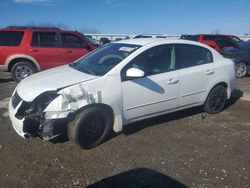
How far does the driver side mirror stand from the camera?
4.58m

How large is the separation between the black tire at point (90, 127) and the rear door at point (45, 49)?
555 centimetres

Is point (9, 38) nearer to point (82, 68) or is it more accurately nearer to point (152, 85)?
point (82, 68)

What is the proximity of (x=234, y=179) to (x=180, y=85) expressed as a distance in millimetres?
2059

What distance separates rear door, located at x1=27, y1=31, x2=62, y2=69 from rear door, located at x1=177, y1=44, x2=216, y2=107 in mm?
5223

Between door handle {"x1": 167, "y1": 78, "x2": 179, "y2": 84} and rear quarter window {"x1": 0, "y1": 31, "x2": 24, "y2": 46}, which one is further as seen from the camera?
rear quarter window {"x1": 0, "y1": 31, "x2": 24, "y2": 46}

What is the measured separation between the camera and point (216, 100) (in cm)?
627

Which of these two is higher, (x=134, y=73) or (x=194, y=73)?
(x=134, y=73)

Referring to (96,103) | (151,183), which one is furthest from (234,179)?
(96,103)

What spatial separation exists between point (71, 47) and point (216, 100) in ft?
17.8

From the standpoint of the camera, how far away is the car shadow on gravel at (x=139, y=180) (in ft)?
11.8

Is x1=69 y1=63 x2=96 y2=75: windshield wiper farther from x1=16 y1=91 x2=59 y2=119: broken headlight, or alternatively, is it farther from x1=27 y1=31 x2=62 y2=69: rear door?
x1=27 y1=31 x2=62 y2=69: rear door

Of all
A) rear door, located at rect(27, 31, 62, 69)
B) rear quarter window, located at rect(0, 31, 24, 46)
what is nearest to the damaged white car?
rear door, located at rect(27, 31, 62, 69)

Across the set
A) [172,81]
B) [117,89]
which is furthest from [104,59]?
[172,81]

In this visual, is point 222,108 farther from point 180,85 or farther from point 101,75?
point 101,75
